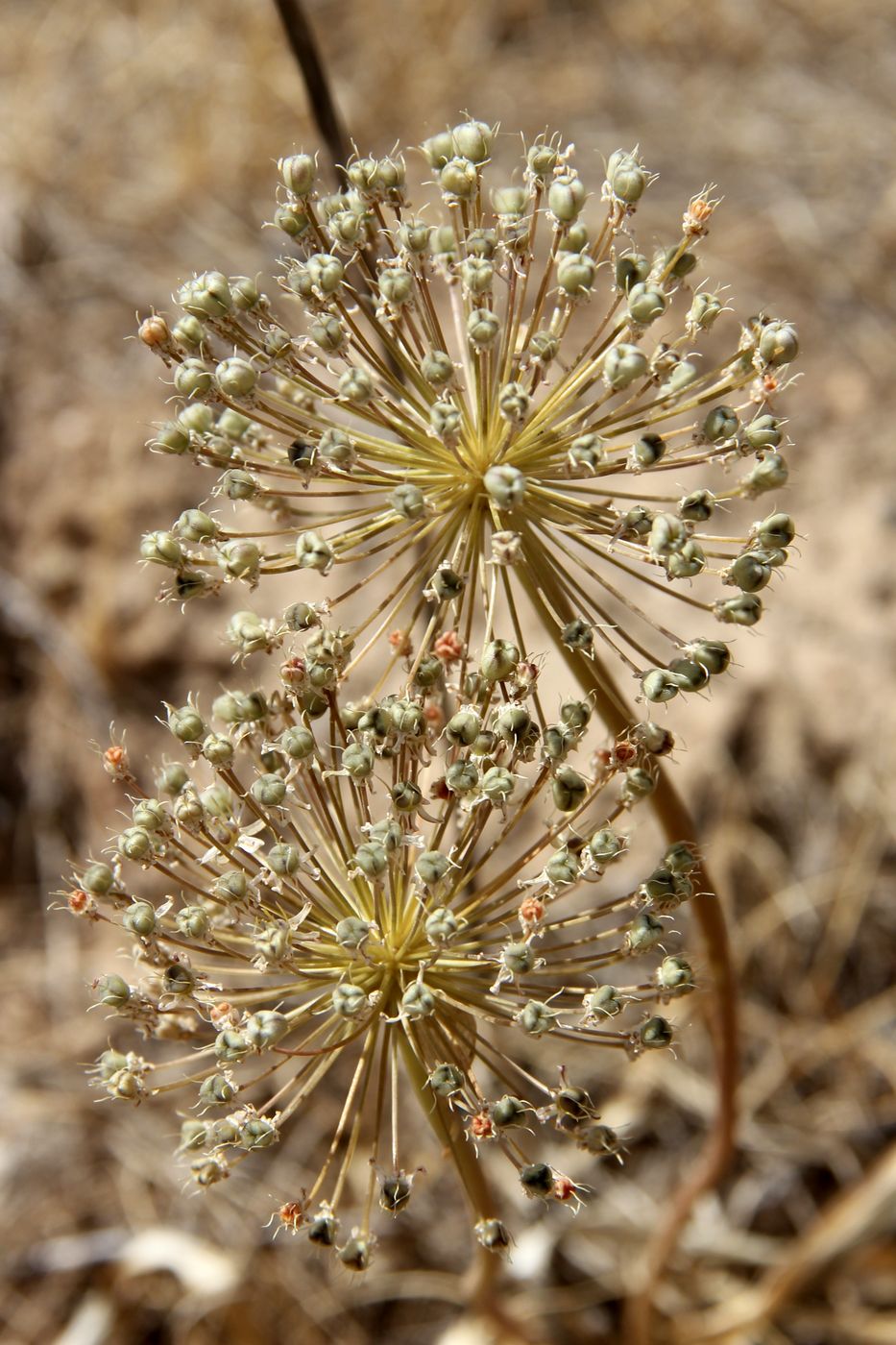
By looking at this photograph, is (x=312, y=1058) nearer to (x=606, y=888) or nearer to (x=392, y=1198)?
(x=392, y=1198)

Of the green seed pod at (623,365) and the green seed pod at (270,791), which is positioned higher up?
the green seed pod at (623,365)

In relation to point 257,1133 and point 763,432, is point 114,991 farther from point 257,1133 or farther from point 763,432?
point 763,432

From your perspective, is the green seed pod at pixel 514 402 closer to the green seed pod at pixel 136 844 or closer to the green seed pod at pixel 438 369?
the green seed pod at pixel 438 369

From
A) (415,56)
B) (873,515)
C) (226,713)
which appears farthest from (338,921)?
(415,56)

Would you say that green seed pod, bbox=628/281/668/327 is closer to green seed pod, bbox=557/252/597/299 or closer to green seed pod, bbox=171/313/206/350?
green seed pod, bbox=557/252/597/299

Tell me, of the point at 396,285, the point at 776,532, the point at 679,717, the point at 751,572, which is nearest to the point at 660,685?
the point at 751,572

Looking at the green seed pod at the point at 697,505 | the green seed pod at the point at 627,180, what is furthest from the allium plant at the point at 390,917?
the green seed pod at the point at 627,180
